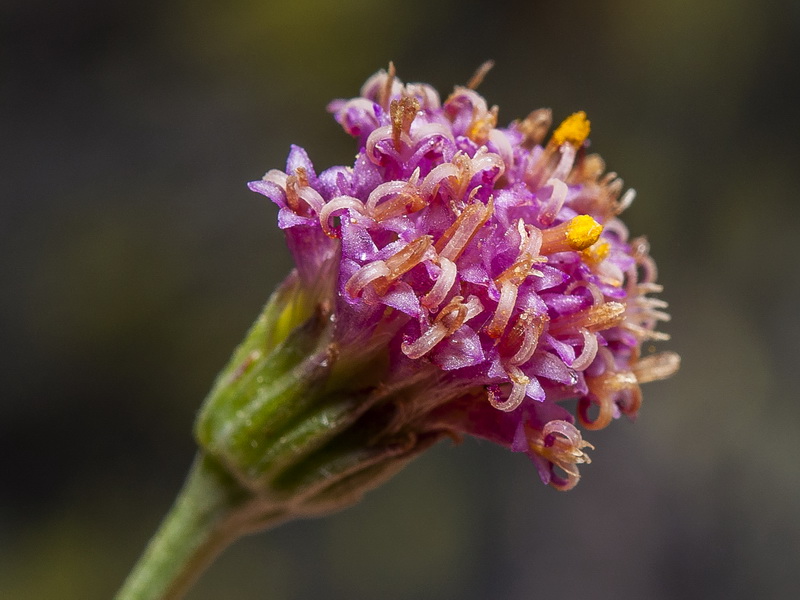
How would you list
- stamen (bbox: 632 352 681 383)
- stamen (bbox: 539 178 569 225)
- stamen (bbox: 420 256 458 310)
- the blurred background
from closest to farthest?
stamen (bbox: 420 256 458 310) → stamen (bbox: 539 178 569 225) → stamen (bbox: 632 352 681 383) → the blurred background

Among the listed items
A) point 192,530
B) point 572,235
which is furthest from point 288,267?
point 572,235

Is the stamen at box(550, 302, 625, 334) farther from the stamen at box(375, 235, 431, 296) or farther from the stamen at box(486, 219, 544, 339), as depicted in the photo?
the stamen at box(375, 235, 431, 296)

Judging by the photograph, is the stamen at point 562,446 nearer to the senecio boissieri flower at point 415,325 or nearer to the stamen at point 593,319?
the senecio boissieri flower at point 415,325

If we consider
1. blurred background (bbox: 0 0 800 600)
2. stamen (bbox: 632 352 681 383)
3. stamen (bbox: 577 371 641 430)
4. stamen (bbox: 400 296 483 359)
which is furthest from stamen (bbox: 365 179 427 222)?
blurred background (bbox: 0 0 800 600)

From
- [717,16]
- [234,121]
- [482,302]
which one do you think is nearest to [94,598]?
[234,121]

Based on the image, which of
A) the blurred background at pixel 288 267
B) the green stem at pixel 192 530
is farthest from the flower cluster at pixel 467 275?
the blurred background at pixel 288 267

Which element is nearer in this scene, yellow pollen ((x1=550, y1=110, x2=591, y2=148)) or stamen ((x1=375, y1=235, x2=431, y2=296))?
stamen ((x1=375, y1=235, x2=431, y2=296))

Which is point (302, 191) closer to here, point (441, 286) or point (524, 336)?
point (441, 286)

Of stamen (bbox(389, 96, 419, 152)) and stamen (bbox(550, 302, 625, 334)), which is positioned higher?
stamen (bbox(389, 96, 419, 152))
